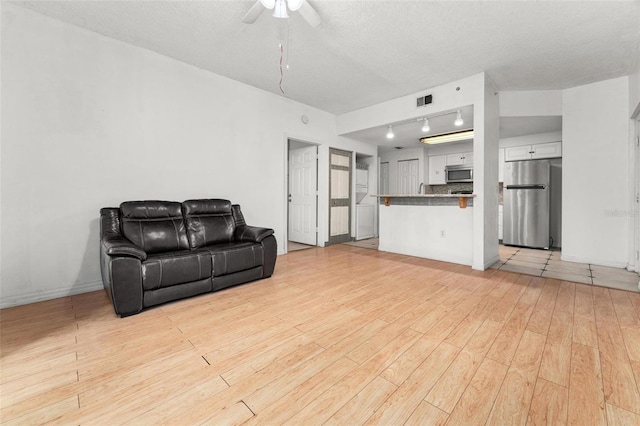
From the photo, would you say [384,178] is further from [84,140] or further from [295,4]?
[84,140]

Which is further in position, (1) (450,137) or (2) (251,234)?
(1) (450,137)

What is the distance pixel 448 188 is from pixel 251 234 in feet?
18.7

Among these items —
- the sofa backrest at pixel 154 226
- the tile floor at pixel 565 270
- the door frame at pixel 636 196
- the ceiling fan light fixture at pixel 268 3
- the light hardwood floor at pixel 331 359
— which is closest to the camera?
the light hardwood floor at pixel 331 359

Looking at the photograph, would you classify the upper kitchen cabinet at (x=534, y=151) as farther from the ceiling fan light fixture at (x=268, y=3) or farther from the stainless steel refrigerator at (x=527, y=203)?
the ceiling fan light fixture at (x=268, y=3)

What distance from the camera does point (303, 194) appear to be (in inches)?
228

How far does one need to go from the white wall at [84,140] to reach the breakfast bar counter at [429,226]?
2.91m

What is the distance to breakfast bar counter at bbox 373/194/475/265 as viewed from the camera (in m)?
4.15

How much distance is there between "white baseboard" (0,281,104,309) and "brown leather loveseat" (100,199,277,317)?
0.42 meters

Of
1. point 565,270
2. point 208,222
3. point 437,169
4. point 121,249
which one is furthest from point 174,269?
point 437,169

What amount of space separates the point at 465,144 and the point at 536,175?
65.0 inches

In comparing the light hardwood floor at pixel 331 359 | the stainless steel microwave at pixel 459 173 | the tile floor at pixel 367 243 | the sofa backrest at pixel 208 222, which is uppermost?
the stainless steel microwave at pixel 459 173

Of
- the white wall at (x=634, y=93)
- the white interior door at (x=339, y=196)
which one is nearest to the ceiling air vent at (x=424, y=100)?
the white interior door at (x=339, y=196)

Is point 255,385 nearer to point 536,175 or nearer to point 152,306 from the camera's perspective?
point 152,306

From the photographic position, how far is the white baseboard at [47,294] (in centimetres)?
256
